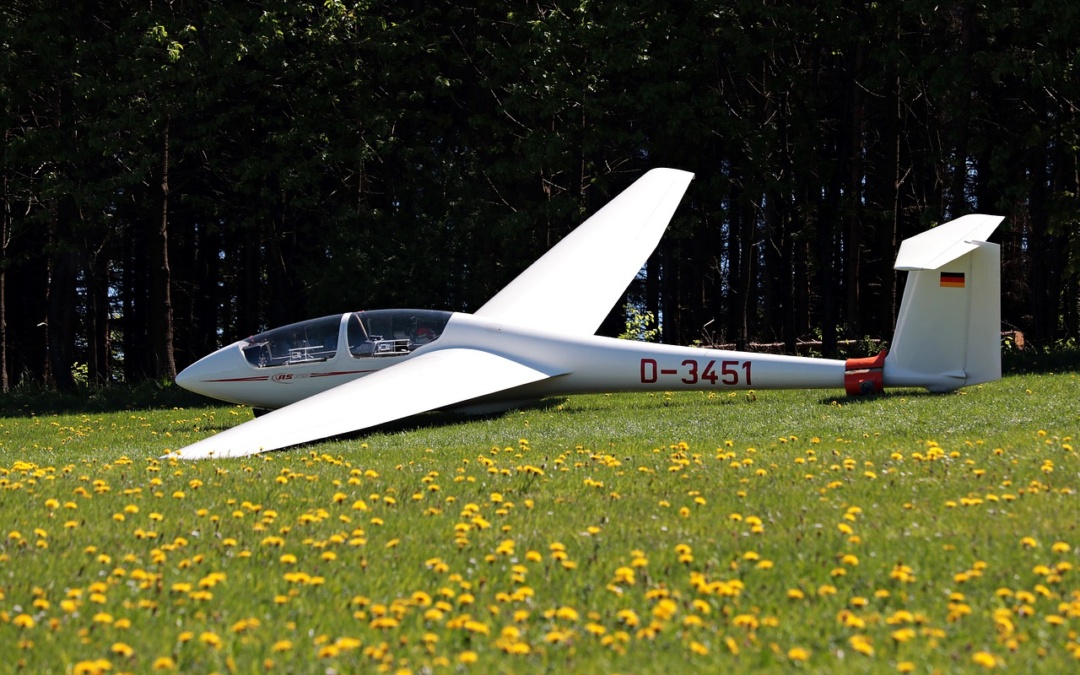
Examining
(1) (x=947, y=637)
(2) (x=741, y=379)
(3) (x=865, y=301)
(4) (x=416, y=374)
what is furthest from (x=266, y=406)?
(3) (x=865, y=301)

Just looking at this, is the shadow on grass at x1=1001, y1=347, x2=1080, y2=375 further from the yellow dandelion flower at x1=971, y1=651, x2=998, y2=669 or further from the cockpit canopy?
the yellow dandelion flower at x1=971, y1=651, x2=998, y2=669

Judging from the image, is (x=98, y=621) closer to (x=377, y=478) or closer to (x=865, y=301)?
(x=377, y=478)

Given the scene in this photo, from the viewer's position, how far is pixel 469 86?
28.7 metres

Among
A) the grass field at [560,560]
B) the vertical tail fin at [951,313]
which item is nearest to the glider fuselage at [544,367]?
the vertical tail fin at [951,313]

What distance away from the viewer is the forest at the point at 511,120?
22.5 m

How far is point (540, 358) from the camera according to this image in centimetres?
1449

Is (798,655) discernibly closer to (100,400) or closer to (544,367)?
(544,367)

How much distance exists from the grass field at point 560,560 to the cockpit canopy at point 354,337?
5.75 m

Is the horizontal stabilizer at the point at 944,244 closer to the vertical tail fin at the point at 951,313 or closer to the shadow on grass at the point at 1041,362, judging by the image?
the vertical tail fin at the point at 951,313

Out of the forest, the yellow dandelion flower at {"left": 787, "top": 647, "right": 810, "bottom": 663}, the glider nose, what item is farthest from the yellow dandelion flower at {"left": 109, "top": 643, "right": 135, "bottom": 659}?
the forest

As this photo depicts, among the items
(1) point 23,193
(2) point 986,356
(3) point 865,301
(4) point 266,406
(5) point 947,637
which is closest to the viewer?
(5) point 947,637

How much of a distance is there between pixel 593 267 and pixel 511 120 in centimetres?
1050

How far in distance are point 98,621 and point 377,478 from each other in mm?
3442

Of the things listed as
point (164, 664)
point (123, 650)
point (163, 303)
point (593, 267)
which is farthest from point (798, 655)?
point (163, 303)
